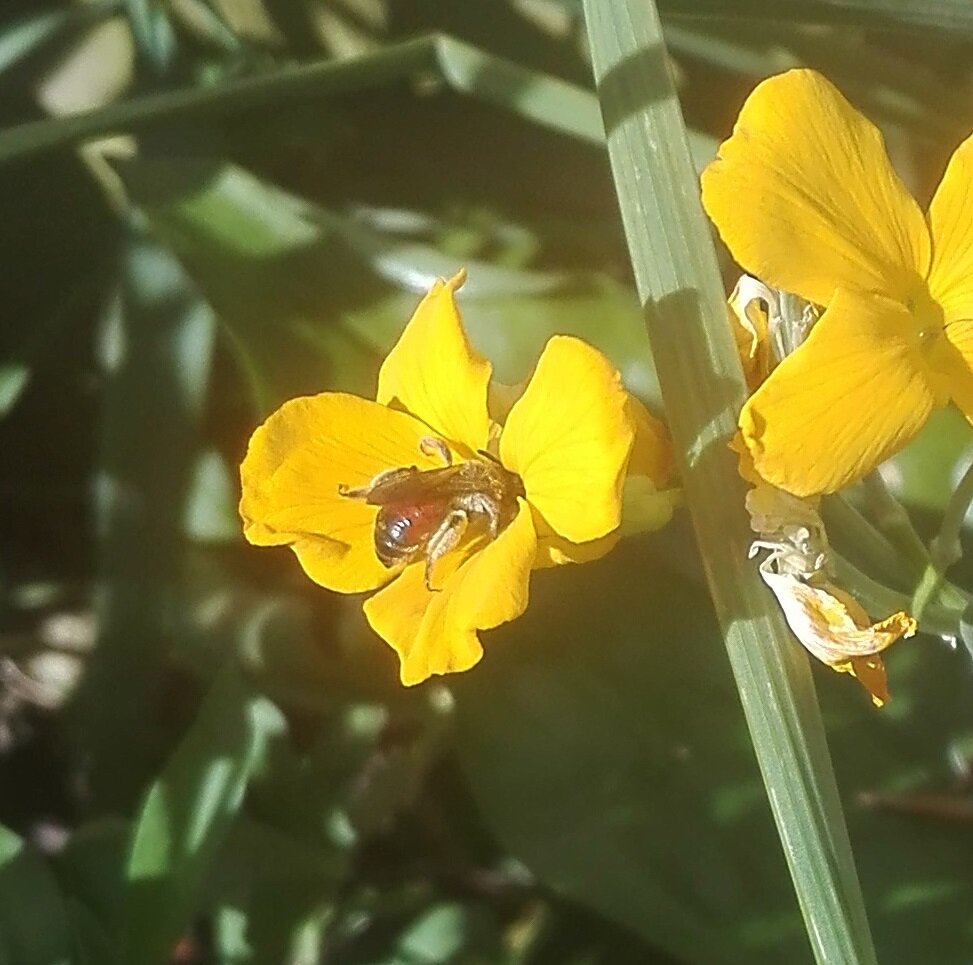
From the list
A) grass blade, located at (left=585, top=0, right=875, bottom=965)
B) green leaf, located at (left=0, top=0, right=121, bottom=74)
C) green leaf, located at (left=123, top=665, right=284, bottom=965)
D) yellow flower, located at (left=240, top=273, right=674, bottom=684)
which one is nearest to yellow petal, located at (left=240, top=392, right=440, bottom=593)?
yellow flower, located at (left=240, top=273, right=674, bottom=684)

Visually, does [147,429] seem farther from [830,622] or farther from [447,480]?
[830,622]

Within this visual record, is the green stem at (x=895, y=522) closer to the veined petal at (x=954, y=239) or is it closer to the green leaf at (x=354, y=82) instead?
the veined petal at (x=954, y=239)

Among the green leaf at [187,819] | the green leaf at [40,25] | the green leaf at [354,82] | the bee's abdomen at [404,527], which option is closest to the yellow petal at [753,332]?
the bee's abdomen at [404,527]

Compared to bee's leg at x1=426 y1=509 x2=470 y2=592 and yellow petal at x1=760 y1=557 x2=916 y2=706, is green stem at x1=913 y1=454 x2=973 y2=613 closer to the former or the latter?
yellow petal at x1=760 y1=557 x2=916 y2=706

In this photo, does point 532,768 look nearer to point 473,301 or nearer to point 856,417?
point 473,301

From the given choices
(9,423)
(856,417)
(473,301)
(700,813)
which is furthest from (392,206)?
(856,417)
